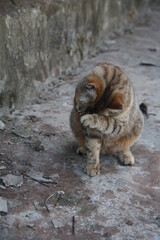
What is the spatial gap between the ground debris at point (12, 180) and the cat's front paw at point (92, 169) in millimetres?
680

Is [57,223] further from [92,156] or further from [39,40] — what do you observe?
[39,40]

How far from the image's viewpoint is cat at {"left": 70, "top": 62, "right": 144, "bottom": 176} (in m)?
4.34

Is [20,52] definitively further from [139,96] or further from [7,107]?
[139,96]

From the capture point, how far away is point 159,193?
4.59m

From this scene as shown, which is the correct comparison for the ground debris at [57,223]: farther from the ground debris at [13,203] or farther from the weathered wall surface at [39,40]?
the weathered wall surface at [39,40]

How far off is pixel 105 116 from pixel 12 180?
1.09m

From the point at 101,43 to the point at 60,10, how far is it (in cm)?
214

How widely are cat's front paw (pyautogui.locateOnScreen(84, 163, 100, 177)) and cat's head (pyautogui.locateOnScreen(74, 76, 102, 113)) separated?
0.59 m

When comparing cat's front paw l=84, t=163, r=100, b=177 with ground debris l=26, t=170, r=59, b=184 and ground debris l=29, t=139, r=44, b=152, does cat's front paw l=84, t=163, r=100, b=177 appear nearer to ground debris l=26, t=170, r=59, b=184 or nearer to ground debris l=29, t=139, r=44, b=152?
ground debris l=26, t=170, r=59, b=184

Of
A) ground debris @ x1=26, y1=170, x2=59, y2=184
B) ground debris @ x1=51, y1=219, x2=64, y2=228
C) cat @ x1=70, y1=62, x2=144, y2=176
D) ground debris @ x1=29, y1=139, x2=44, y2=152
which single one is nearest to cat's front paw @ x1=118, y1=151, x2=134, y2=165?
cat @ x1=70, y1=62, x2=144, y2=176

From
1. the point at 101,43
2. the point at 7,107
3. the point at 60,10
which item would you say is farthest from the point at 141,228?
the point at 101,43

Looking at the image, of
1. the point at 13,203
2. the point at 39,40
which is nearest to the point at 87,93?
the point at 13,203

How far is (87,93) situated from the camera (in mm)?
4352

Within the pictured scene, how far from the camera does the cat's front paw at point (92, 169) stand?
15.6 feet
